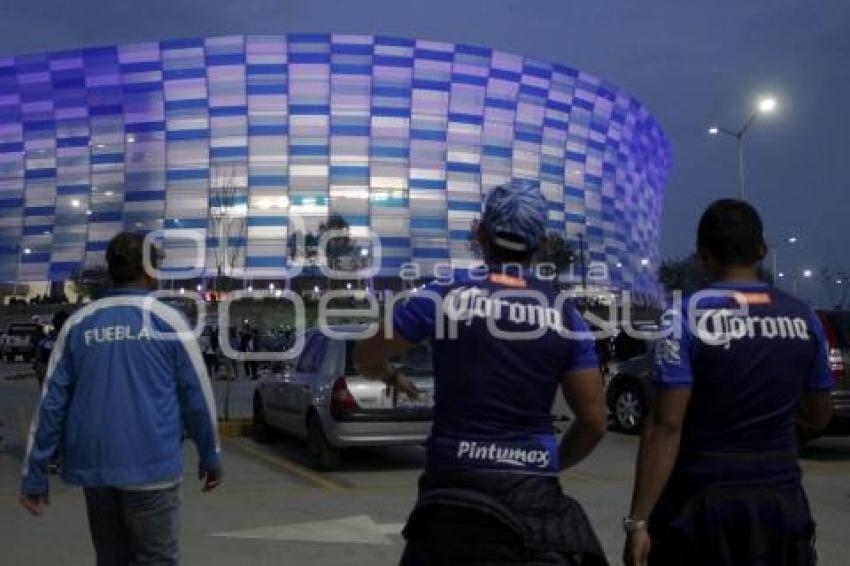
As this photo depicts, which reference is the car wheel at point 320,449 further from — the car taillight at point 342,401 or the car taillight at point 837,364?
the car taillight at point 837,364

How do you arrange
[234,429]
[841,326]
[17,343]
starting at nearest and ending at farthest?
[841,326]
[234,429]
[17,343]

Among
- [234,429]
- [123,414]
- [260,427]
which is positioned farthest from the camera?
[234,429]

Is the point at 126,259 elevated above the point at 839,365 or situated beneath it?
elevated above

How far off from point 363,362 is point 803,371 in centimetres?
139

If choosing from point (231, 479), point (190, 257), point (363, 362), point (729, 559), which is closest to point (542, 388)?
point (363, 362)

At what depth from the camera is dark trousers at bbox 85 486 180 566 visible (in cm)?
406

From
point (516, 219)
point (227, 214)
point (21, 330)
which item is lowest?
point (516, 219)

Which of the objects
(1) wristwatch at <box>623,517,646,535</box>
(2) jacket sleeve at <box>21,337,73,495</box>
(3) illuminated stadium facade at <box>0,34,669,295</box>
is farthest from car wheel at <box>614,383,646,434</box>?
(3) illuminated stadium facade at <box>0,34,669,295</box>

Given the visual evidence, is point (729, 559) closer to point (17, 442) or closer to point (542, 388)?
point (542, 388)

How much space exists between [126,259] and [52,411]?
0.64m

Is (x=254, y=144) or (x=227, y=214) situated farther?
(x=254, y=144)

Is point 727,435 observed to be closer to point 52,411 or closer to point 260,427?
point 52,411

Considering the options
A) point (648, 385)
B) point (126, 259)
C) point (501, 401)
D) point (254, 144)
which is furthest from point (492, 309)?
point (254, 144)

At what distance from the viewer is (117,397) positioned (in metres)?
4.04
